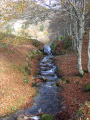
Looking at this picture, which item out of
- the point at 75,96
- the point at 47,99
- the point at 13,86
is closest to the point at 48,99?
the point at 47,99

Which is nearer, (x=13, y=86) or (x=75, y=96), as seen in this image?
(x=75, y=96)

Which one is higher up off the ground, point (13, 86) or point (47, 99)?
point (13, 86)

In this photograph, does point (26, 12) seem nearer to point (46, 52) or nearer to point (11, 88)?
point (11, 88)

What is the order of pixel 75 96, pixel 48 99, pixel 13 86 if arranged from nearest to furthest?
pixel 75 96 < pixel 48 99 < pixel 13 86

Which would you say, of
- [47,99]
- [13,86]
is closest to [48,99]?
[47,99]

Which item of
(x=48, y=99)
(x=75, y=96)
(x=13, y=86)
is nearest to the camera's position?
(x=75, y=96)

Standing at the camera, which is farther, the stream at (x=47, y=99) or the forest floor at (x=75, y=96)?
the stream at (x=47, y=99)

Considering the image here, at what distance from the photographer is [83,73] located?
1102cm

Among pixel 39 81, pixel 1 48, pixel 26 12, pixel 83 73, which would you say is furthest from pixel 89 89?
pixel 1 48

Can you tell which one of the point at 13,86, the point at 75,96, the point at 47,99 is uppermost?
the point at 13,86

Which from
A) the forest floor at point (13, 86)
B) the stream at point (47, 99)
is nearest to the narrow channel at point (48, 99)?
the stream at point (47, 99)

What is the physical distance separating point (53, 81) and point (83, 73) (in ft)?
10.6

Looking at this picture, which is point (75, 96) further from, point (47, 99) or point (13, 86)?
point (13, 86)

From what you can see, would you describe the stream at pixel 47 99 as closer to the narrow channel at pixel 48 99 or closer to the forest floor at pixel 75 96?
the narrow channel at pixel 48 99
